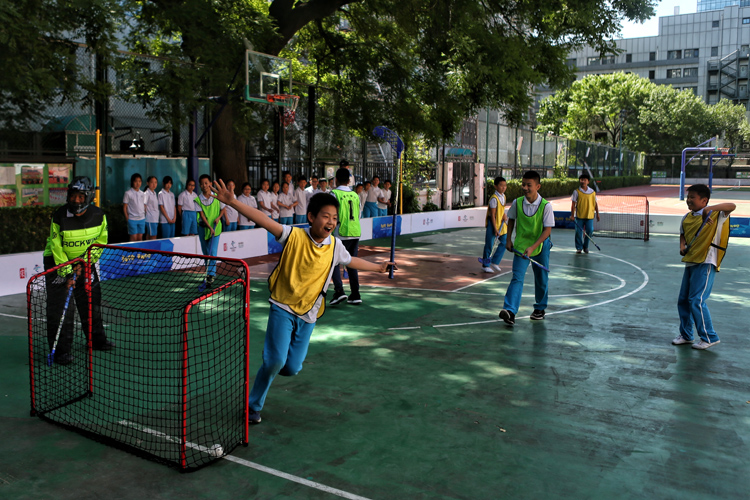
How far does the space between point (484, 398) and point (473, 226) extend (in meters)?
20.1

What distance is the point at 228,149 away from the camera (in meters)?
18.7

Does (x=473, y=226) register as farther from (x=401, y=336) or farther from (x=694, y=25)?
(x=694, y=25)

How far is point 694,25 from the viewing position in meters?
98.8

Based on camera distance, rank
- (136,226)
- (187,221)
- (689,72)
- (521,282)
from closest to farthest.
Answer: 1. (521,282)
2. (136,226)
3. (187,221)
4. (689,72)

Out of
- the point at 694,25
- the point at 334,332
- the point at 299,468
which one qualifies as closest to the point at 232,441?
the point at 299,468

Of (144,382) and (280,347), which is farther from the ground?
(280,347)

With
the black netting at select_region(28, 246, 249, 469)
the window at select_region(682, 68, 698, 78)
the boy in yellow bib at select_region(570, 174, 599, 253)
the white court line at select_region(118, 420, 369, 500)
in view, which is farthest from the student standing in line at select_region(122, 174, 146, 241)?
the window at select_region(682, 68, 698, 78)

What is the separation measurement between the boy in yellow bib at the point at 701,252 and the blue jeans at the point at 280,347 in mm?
5279

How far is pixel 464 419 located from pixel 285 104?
501 inches

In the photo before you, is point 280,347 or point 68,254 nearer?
point 280,347

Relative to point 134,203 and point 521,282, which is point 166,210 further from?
point 521,282

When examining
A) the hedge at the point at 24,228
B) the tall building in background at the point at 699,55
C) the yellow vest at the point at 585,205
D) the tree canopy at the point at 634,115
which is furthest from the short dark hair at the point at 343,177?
the tall building in background at the point at 699,55

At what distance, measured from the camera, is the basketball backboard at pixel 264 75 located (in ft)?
51.4

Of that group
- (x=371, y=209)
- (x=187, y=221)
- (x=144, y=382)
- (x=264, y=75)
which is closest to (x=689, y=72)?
(x=371, y=209)
